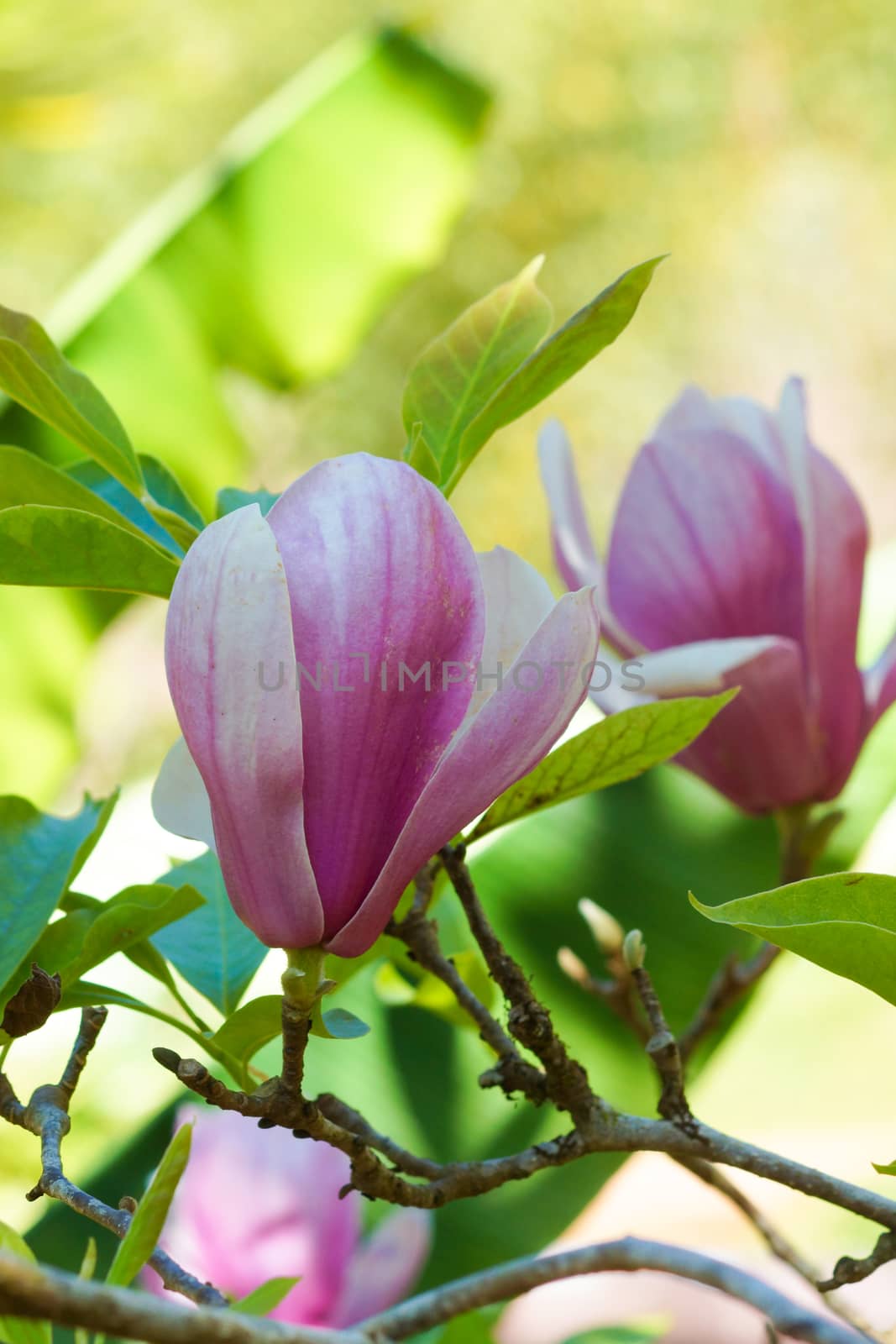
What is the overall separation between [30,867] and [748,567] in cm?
24

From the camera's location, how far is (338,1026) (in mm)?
270

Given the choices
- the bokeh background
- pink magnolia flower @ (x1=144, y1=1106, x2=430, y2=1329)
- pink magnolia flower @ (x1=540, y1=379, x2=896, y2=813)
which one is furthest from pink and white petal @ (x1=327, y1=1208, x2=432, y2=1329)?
the bokeh background

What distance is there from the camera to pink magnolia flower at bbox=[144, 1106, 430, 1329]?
1.51 ft

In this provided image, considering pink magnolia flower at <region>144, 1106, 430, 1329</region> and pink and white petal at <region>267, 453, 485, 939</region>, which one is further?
pink magnolia flower at <region>144, 1106, 430, 1329</region>

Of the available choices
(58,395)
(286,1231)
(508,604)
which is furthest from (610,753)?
(286,1231)

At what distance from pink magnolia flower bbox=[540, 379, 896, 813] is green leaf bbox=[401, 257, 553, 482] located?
12cm

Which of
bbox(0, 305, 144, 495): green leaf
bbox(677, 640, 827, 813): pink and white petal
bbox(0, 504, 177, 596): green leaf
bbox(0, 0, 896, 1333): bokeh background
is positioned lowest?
bbox(677, 640, 827, 813): pink and white petal

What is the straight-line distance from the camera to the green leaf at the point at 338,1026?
26 centimetres

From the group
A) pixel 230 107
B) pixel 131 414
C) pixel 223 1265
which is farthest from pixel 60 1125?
pixel 230 107

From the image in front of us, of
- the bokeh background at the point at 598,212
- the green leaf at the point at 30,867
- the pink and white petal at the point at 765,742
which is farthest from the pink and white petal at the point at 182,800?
the bokeh background at the point at 598,212

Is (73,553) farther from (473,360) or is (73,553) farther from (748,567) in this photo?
(748,567)

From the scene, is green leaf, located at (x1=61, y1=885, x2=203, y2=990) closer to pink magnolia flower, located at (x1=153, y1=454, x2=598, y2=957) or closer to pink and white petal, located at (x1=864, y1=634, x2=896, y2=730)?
pink magnolia flower, located at (x1=153, y1=454, x2=598, y2=957)

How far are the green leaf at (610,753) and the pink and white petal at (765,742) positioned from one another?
101mm

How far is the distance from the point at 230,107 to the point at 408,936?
3.94 m
